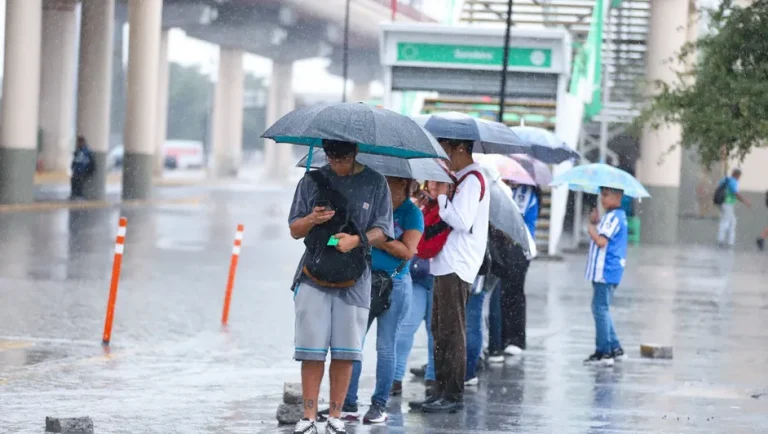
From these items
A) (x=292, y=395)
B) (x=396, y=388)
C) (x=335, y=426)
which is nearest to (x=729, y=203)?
(x=396, y=388)

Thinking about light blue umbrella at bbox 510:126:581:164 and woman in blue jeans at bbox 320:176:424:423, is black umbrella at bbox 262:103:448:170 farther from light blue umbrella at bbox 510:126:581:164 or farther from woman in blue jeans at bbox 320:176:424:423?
light blue umbrella at bbox 510:126:581:164

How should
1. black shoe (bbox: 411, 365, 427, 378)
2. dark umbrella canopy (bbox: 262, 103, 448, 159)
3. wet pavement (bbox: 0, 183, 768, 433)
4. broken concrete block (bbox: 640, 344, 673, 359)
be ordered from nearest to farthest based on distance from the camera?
dark umbrella canopy (bbox: 262, 103, 448, 159) < wet pavement (bbox: 0, 183, 768, 433) < black shoe (bbox: 411, 365, 427, 378) < broken concrete block (bbox: 640, 344, 673, 359)

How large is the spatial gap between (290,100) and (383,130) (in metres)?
75.2

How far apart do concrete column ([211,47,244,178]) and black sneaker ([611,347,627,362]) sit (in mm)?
62658

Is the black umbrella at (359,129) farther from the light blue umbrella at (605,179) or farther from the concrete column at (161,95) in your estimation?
the concrete column at (161,95)

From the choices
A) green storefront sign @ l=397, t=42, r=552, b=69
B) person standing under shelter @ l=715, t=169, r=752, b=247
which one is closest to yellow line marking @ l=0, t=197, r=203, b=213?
green storefront sign @ l=397, t=42, r=552, b=69

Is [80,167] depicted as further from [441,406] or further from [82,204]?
[441,406]

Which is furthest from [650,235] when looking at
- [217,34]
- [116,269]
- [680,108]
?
[217,34]

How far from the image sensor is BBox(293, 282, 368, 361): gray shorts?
7.80m

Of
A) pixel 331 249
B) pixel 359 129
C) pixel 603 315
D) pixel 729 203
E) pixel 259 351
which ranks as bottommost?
pixel 259 351

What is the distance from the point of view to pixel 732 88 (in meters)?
11.6

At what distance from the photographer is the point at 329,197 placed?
768 centimetres

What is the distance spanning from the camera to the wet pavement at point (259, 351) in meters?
9.06

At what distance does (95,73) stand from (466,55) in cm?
2190
